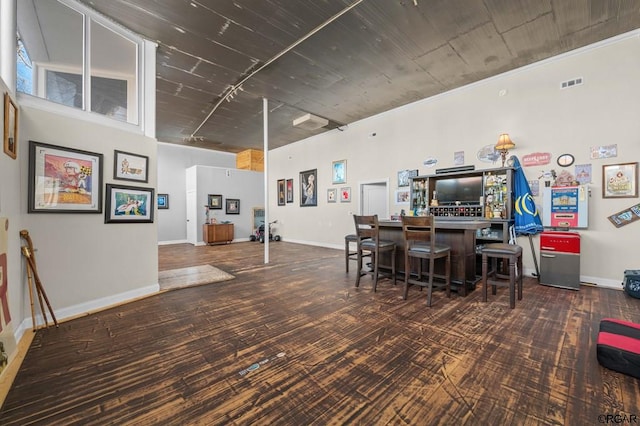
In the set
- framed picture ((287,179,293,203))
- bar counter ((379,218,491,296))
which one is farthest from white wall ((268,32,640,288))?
framed picture ((287,179,293,203))

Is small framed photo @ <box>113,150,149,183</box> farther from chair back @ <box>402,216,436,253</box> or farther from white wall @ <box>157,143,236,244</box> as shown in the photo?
white wall @ <box>157,143,236,244</box>

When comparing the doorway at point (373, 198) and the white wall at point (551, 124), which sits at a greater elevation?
the white wall at point (551, 124)

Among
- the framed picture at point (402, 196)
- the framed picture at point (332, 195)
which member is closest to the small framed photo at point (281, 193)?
the framed picture at point (332, 195)

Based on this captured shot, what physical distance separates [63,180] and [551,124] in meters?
6.93

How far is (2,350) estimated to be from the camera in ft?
5.89

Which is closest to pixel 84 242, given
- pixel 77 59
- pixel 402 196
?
pixel 77 59

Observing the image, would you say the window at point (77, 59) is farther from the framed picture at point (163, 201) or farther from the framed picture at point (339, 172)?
the framed picture at point (163, 201)

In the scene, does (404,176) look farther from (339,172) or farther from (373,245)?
(373,245)

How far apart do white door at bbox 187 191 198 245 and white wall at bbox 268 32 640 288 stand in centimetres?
652

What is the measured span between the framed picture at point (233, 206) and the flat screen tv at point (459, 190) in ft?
25.2

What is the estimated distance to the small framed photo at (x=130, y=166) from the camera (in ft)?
10.4

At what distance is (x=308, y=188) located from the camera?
347 inches

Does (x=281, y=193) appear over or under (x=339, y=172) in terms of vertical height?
under

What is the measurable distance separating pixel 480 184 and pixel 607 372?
11.3 feet
